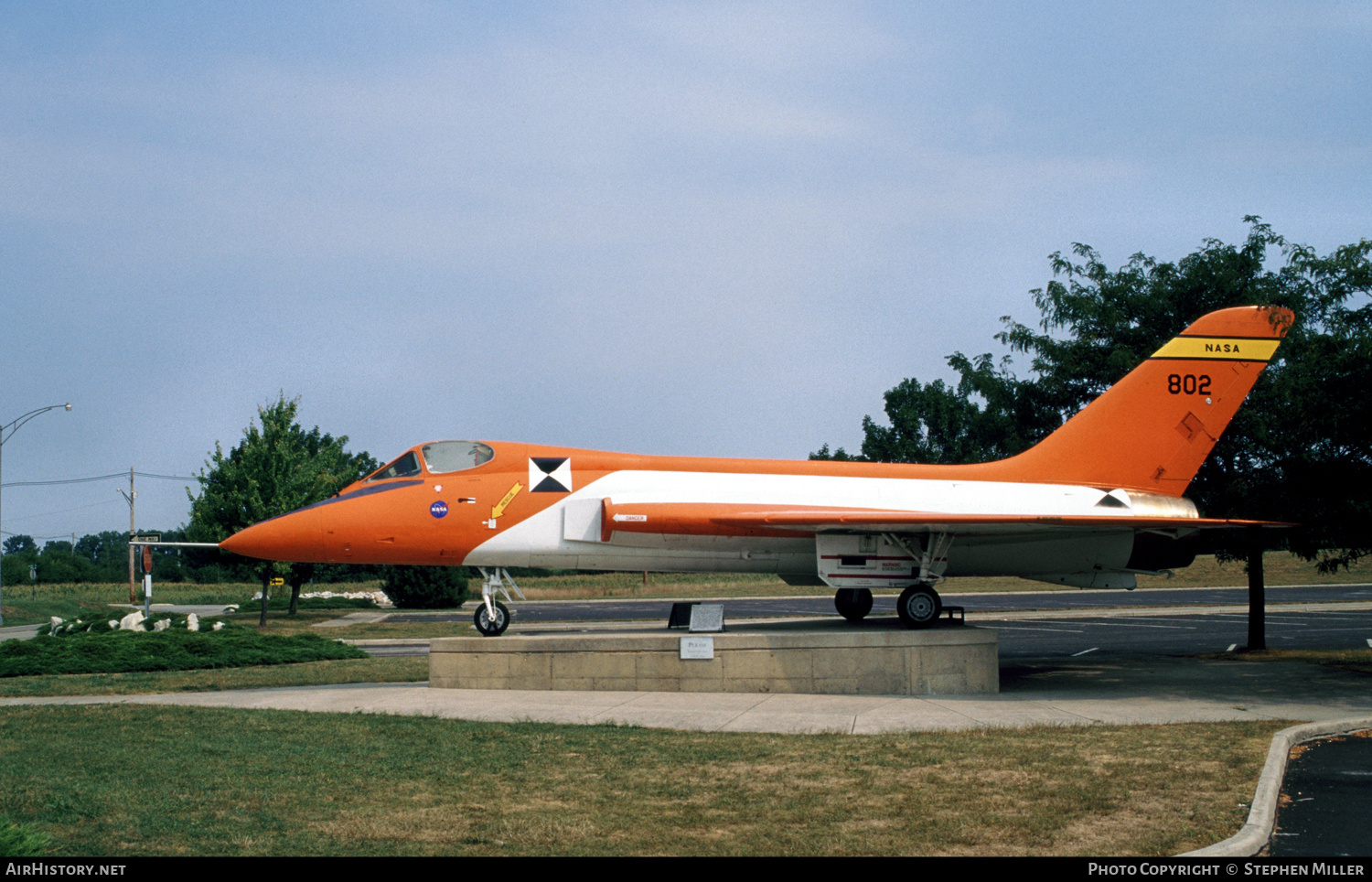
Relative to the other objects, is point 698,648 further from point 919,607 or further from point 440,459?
point 440,459

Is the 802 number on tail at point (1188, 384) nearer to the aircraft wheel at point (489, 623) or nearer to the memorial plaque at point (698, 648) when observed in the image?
the memorial plaque at point (698, 648)

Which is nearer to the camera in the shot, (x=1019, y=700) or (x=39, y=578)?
(x=1019, y=700)

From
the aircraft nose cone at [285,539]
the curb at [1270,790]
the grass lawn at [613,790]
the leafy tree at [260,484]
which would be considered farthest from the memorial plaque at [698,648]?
the leafy tree at [260,484]

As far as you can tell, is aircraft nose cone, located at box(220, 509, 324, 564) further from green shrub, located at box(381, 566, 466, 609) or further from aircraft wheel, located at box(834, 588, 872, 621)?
green shrub, located at box(381, 566, 466, 609)

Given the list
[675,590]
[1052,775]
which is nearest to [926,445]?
[675,590]

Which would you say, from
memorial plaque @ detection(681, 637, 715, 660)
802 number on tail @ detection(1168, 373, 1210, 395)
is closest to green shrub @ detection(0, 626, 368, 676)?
memorial plaque @ detection(681, 637, 715, 660)

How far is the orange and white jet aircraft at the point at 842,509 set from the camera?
15.5 metres

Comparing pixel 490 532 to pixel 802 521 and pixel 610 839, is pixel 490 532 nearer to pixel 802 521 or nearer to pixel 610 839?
pixel 802 521

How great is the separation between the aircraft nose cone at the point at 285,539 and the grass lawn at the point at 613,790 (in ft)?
14.2

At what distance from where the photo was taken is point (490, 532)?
15758mm

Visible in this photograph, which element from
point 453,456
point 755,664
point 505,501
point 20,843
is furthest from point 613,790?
point 453,456

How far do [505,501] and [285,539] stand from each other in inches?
130

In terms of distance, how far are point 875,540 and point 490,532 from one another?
595cm

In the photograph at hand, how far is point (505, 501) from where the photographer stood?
15828 mm
